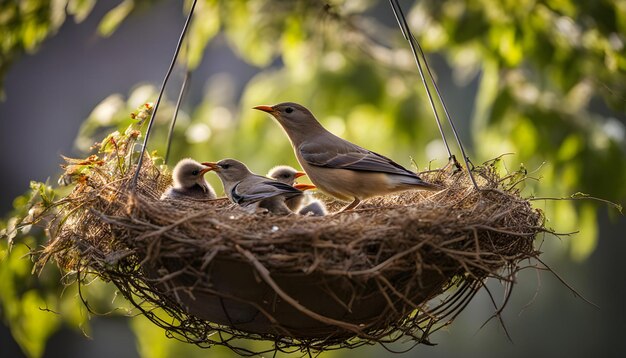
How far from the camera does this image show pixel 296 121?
539cm

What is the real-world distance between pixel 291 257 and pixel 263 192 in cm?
135

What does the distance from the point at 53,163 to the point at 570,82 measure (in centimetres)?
941

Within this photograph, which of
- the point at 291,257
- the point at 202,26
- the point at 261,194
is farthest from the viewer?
the point at 202,26

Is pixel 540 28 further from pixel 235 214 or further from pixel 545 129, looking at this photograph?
pixel 235 214

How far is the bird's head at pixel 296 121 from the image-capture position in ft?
17.5

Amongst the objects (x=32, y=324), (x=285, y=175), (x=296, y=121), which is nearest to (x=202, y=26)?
(x=296, y=121)

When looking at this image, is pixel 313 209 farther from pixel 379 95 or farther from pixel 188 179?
pixel 379 95

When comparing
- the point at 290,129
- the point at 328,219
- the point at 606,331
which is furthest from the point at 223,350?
the point at 606,331

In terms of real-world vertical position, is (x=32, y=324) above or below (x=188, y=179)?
below

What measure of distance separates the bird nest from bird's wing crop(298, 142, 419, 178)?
918 mm

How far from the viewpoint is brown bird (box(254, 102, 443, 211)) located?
4730mm

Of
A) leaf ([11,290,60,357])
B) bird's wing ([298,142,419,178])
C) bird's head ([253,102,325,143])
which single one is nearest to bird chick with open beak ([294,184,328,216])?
bird's wing ([298,142,419,178])

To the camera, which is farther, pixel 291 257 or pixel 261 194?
pixel 261 194

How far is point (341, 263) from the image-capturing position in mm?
3201
